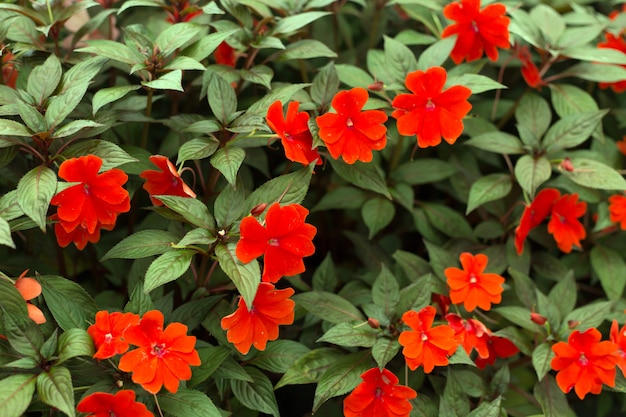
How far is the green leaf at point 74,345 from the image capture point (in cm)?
115

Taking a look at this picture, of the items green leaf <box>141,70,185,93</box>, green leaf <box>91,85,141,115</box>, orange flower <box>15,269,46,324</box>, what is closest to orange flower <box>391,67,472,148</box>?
green leaf <box>141,70,185,93</box>

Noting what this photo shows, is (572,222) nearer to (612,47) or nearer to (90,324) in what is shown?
(612,47)

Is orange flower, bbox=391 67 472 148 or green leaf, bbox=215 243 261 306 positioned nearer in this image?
green leaf, bbox=215 243 261 306

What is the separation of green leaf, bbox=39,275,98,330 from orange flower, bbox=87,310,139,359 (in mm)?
73

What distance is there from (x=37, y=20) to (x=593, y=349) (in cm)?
138

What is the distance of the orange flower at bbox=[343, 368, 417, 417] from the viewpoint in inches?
52.0

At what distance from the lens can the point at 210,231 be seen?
→ 4.15 ft

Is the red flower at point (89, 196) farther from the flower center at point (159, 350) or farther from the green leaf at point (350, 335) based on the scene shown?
the green leaf at point (350, 335)

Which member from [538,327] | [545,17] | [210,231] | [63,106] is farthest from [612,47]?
[63,106]

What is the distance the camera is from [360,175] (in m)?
1.52

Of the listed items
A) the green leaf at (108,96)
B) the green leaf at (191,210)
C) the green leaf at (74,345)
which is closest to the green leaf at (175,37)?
the green leaf at (108,96)

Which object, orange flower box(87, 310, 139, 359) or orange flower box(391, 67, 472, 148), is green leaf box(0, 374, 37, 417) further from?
orange flower box(391, 67, 472, 148)

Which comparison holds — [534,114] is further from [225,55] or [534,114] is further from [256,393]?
[256,393]

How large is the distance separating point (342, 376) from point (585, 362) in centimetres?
50
